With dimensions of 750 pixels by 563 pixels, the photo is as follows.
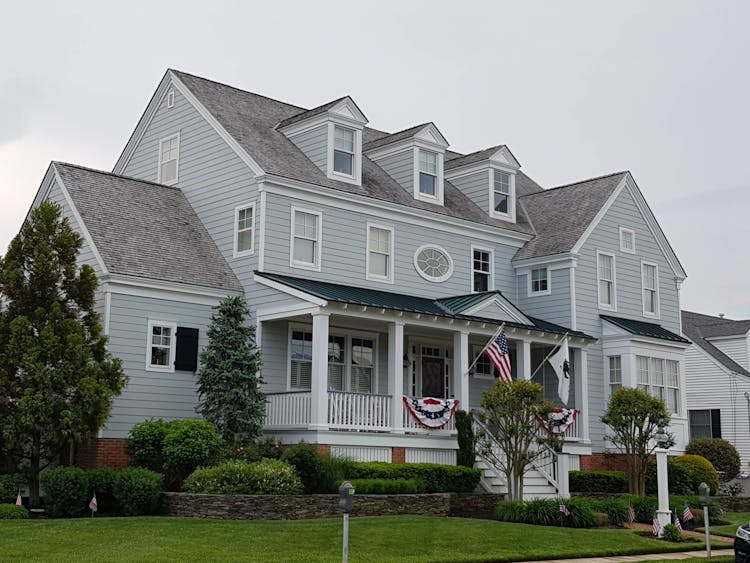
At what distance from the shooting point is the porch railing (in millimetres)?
23094

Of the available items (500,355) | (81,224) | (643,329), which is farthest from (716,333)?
(81,224)

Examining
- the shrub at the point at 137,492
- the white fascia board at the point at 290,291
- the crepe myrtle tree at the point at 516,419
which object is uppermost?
the white fascia board at the point at 290,291

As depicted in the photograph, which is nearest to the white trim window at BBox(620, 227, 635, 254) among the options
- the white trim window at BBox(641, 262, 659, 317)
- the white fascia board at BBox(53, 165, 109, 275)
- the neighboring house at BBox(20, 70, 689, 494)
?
the neighboring house at BBox(20, 70, 689, 494)

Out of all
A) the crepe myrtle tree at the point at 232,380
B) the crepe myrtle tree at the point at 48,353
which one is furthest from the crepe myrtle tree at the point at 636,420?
the crepe myrtle tree at the point at 48,353

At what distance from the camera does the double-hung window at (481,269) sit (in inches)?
1186

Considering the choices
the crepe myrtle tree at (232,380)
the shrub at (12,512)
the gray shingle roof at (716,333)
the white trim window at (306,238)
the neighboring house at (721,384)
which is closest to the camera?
the shrub at (12,512)

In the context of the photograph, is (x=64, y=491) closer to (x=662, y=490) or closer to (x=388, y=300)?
(x=388, y=300)

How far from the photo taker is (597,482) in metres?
27.4

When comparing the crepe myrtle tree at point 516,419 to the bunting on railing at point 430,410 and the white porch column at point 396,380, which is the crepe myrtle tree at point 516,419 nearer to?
the bunting on railing at point 430,410

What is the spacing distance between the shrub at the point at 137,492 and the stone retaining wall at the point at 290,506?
0.97 ft

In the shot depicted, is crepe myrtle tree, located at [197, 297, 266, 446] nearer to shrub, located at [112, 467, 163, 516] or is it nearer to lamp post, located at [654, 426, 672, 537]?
shrub, located at [112, 467, 163, 516]

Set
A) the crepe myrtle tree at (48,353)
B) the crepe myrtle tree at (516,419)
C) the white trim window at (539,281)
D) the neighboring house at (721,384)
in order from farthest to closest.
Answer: the neighboring house at (721,384), the white trim window at (539,281), the crepe myrtle tree at (516,419), the crepe myrtle tree at (48,353)

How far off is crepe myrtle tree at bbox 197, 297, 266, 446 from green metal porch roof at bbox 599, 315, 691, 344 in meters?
12.7

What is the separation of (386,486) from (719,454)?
17.3m
